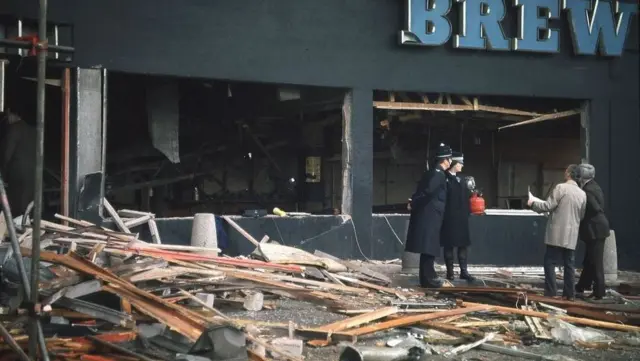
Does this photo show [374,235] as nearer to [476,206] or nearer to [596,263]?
[476,206]

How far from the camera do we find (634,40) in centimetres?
1600

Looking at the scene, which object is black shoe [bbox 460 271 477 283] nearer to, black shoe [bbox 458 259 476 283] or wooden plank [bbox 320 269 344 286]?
black shoe [bbox 458 259 476 283]

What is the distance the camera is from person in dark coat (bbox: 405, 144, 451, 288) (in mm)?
11135

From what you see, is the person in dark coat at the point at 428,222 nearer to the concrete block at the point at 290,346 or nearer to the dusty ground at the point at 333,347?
the dusty ground at the point at 333,347

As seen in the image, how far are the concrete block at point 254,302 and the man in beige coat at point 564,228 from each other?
3.90 m

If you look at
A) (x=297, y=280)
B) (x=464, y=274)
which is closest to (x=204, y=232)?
(x=297, y=280)

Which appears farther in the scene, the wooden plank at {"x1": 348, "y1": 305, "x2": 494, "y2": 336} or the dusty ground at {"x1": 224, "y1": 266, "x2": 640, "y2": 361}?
the wooden plank at {"x1": 348, "y1": 305, "x2": 494, "y2": 336}

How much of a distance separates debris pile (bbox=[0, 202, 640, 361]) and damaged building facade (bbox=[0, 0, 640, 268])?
2700 mm

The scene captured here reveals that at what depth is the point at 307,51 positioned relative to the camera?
45.0 ft

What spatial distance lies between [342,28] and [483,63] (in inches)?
110

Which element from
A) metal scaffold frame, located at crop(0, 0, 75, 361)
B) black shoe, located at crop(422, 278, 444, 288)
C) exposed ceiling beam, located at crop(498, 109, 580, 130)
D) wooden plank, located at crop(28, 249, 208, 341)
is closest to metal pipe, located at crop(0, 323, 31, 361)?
metal scaffold frame, located at crop(0, 0, 75, 361)

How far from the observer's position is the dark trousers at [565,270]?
10.5m

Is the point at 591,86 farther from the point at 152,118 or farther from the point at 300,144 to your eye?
the point at 152,118

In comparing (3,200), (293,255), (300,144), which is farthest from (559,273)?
(3,200)
